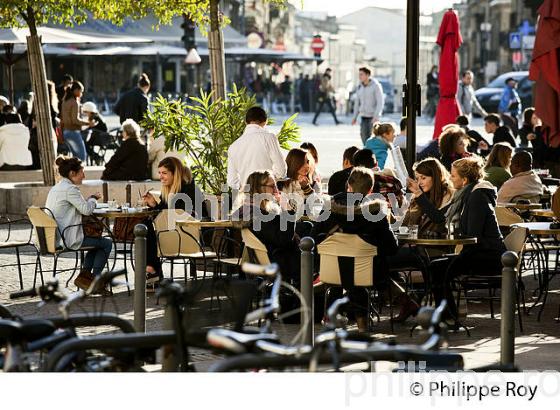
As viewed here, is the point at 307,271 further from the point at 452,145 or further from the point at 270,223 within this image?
the point at 452,145

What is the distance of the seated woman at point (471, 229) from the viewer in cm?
1060

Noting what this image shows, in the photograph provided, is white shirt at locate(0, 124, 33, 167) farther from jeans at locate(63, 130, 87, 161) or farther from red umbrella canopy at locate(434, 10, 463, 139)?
red umbrella canopy at locate(434, 10, 463, 139)

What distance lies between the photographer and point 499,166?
1466cm

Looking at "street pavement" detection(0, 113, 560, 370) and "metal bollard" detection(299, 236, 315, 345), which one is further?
"street pavement" detection(0, 113, 560, 370)

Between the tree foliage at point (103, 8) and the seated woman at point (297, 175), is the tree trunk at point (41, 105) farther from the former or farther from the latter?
the seated woman at point (297, 175)

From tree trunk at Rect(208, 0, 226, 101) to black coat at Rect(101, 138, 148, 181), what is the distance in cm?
160

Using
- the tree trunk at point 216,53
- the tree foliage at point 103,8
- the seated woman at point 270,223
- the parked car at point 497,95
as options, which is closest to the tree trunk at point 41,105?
the tree foliage at point 103,8

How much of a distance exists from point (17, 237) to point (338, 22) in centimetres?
11167

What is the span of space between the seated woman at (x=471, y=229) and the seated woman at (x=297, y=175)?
2195mm

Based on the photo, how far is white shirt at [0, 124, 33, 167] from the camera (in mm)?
21453

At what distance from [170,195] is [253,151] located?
1202 millimetres

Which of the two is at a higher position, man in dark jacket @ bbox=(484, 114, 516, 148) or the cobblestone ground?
man in dark jacket @ bbox=(484, 114, 516, 148)

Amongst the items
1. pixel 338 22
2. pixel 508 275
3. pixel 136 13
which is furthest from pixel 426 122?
pixel 338 22

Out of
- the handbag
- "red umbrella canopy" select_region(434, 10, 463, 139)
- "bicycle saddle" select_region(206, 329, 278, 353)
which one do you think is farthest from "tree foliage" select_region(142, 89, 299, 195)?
"bicycle saddle" select_region(206, 329, 278, 353)
